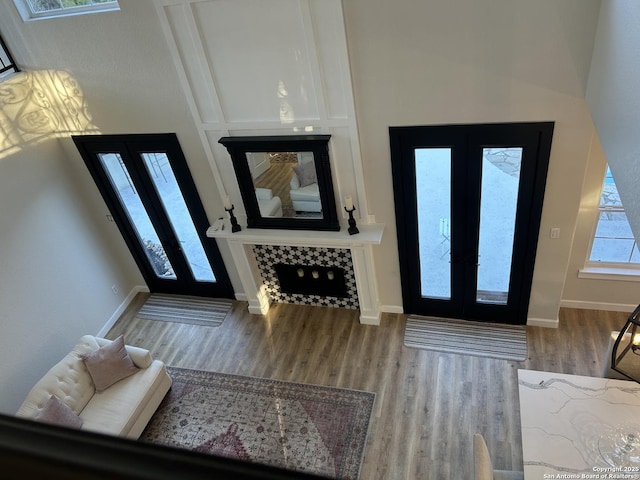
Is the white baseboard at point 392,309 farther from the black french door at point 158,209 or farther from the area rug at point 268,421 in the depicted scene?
the black french door at point 158,209

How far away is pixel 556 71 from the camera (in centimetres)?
387

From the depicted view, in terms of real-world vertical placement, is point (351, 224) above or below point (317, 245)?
above

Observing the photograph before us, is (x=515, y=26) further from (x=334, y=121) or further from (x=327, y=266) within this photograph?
→ (x=327, y=266)

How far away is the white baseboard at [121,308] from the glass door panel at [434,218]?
13.4 ft

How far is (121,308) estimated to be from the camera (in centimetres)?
676

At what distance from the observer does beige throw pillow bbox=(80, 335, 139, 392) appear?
16.4ft

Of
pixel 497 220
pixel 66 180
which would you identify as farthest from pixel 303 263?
pixel 66 180

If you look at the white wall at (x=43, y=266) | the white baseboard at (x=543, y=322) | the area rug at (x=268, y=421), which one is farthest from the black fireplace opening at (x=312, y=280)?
the white wall at (x=43, y=266)

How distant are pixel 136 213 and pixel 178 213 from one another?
0.63 metres

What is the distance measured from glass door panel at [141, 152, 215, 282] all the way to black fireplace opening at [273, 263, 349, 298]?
1.13 meters

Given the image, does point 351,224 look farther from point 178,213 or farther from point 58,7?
point 58,7

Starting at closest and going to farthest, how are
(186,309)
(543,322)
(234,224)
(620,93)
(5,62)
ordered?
(620,93) < (5,62) < (543,322) < (234,224) < (186,309)

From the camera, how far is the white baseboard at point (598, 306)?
5395mm

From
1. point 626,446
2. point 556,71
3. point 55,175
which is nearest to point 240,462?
point 626,446
